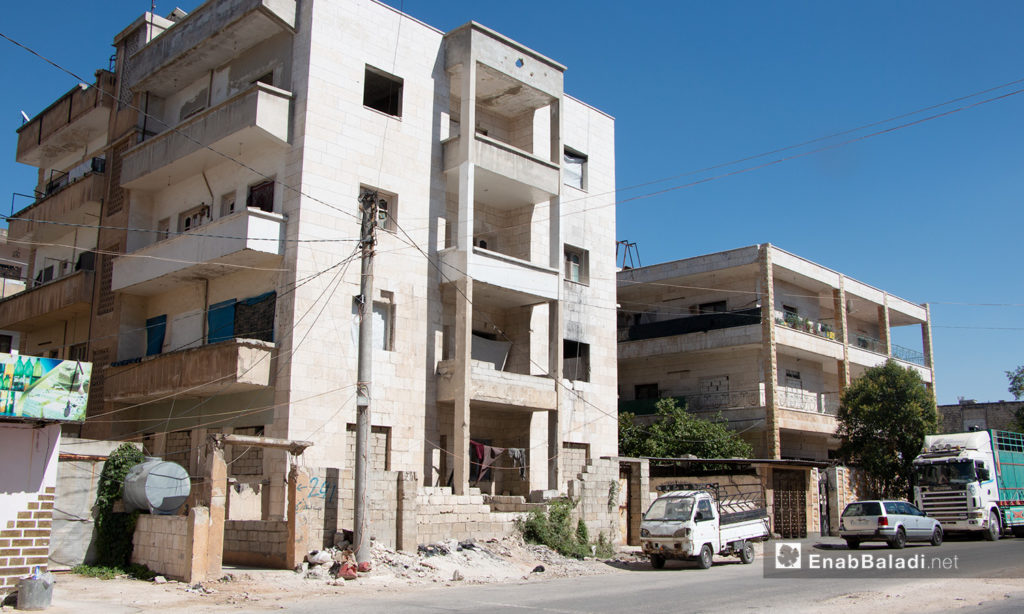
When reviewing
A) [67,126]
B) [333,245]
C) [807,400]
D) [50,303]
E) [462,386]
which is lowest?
[462,386]

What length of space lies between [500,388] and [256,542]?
863cm

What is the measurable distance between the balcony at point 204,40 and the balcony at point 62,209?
380cm

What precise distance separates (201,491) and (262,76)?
1330 cm

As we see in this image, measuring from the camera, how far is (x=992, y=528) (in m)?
28.0

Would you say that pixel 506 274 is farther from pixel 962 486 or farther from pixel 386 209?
pixel 962 486

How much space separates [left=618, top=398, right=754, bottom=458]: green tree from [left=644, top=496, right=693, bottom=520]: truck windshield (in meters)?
10.5

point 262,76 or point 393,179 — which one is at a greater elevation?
point 262,76

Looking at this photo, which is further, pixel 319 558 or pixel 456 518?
pixel 456 518

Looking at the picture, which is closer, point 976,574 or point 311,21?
point 976,574

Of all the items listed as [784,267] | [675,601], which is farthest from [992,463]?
[675,601]

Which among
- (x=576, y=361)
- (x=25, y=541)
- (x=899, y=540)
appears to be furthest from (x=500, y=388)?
(x=25, y=541)

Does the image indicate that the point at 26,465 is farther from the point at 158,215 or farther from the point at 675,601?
the point at 158,215

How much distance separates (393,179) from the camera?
2395 cm

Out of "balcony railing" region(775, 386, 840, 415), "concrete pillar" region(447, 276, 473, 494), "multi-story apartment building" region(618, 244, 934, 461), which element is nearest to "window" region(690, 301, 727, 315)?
"multi-story apartment building" region(618, 244, 934, 461)
